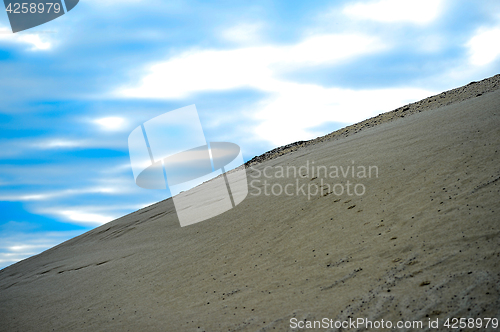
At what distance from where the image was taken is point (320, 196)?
9352mm

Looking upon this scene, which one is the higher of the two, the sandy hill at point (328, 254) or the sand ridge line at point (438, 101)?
the sand ridge line at point (438, 101)

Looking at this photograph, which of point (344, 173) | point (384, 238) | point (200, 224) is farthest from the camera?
point (200, 224)

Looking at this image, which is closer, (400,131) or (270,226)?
(270,226)

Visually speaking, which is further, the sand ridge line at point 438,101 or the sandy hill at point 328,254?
the sand ridge line at point 438,101

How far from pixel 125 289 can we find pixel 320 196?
557 centimetres

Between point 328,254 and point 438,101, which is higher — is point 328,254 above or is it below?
below

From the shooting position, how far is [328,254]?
645 cm

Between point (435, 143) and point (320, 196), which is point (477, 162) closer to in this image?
point (435, 143)

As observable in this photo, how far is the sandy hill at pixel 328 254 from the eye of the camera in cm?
480

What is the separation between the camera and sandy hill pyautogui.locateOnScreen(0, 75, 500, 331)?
15.8 ft

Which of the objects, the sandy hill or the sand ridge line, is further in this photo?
the sand ridge line

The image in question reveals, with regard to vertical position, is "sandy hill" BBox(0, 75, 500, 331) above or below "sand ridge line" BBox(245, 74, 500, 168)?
below

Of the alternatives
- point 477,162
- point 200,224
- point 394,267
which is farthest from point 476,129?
point 200,224

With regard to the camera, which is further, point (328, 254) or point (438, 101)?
point (438, 101)
